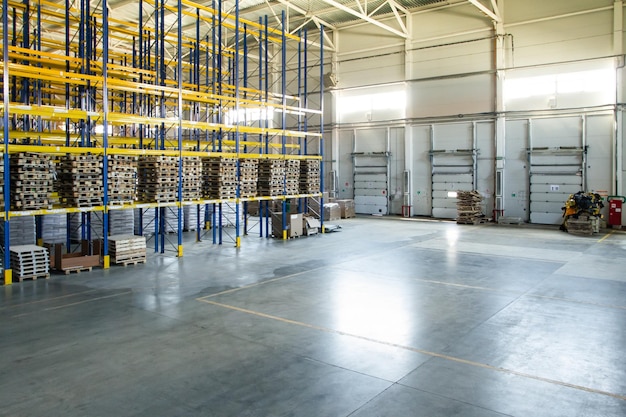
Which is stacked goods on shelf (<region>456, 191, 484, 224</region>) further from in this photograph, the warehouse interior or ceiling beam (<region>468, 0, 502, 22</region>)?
ceiling beam (<region>468, 0, 502, 22</region>)

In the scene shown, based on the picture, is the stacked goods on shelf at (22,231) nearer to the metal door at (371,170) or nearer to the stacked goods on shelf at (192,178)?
the stacked goods on shelf at (192,178)

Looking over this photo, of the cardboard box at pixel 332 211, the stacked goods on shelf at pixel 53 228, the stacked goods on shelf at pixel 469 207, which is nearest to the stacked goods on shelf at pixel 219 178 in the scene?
the stacked goods on shelf at pixel 53 228

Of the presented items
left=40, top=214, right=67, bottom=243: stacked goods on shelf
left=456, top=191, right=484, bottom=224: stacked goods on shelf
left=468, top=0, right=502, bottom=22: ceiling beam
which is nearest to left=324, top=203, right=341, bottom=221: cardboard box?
left=456, top=191, right=484, bottom=224: stacked goods on shelf

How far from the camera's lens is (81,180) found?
444 inches

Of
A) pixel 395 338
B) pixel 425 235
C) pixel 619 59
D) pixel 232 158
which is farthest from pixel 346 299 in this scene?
pixel 619 59

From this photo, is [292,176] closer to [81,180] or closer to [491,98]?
[81,180]

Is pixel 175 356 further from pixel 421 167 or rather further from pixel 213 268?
pixel 421 167

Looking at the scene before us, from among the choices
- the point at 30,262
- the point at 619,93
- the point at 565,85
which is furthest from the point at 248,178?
the point at 619,93

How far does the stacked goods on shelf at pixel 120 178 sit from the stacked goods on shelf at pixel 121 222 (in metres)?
3.86

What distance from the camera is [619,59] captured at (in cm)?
1936

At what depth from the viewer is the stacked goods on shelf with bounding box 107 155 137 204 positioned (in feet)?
38.9

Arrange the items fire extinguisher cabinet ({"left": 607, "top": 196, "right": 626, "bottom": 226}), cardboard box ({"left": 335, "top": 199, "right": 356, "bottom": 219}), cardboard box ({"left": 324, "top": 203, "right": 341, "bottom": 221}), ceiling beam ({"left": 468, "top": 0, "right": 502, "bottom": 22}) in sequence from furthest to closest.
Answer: cardboard box ({"left": 335, "top": 199, "right": 356, "bottom": 219})
cardboard box ({"left": 324, "top": 203, "right": 341, "bottom": 221})
ceiling beam ({"left": 468, "top": 0, "right": 502, "bottom": 22})
fire extinguisher cabinet ({"left": 607, "top": 196, "right": 626, "bottom": 226})

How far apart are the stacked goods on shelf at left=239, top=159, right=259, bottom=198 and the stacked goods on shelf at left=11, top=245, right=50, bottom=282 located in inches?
251

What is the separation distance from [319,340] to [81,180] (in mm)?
7437
